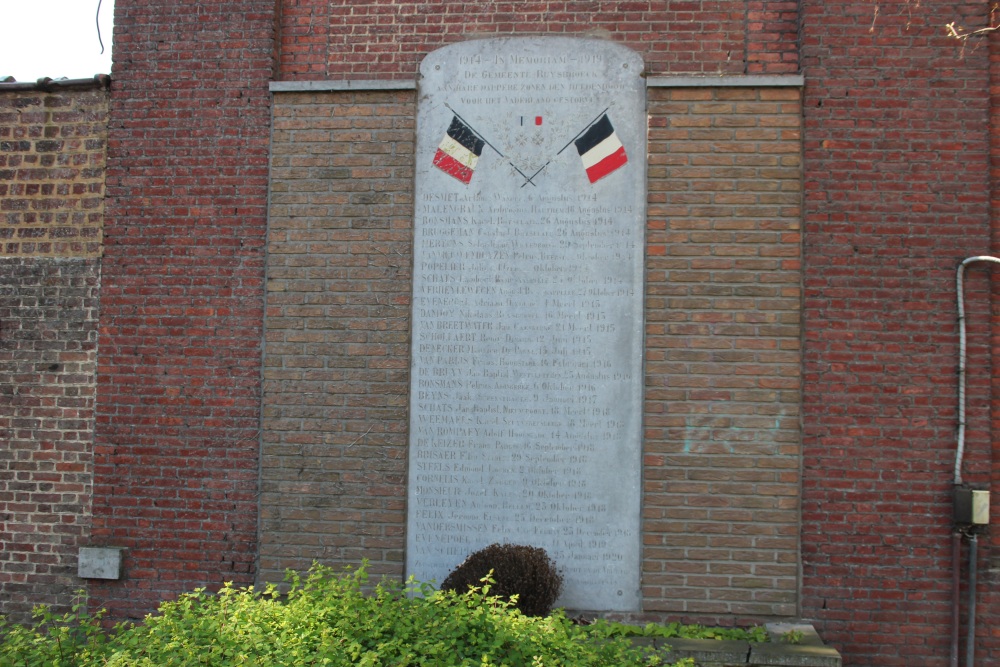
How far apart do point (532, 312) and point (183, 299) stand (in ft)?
8.11

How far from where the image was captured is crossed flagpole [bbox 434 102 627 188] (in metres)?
5.45

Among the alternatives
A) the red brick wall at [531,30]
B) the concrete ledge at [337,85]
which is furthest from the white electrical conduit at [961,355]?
the concrete ledge at [337,85]

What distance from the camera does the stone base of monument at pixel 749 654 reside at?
15.3 feet

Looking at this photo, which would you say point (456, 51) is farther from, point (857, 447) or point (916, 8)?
point (857, 447)

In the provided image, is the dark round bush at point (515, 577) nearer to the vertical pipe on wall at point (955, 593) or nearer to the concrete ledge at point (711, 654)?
the concrete ledge at point (711, 654)

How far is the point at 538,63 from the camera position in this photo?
5543 mm

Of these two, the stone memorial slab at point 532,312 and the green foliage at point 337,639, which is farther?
the stone memorial slab at point 532,312

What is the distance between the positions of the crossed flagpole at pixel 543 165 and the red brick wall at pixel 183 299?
1331 mm

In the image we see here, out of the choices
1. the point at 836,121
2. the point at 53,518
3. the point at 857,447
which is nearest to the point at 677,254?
the point at 836,121

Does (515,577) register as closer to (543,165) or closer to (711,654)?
(711,654)

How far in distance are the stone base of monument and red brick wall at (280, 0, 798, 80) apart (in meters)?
3.73

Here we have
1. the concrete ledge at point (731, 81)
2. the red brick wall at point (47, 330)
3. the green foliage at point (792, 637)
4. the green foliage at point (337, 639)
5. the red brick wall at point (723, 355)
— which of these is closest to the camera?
the green foliage at point (337, 639)

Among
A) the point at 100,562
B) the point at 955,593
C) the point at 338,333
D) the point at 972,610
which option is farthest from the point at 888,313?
the point at 100,562

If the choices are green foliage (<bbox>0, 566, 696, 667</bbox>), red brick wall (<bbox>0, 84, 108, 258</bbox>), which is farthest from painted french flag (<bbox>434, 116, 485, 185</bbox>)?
green foliage (<bbox>0, 566, 696, 667</bbox>)
